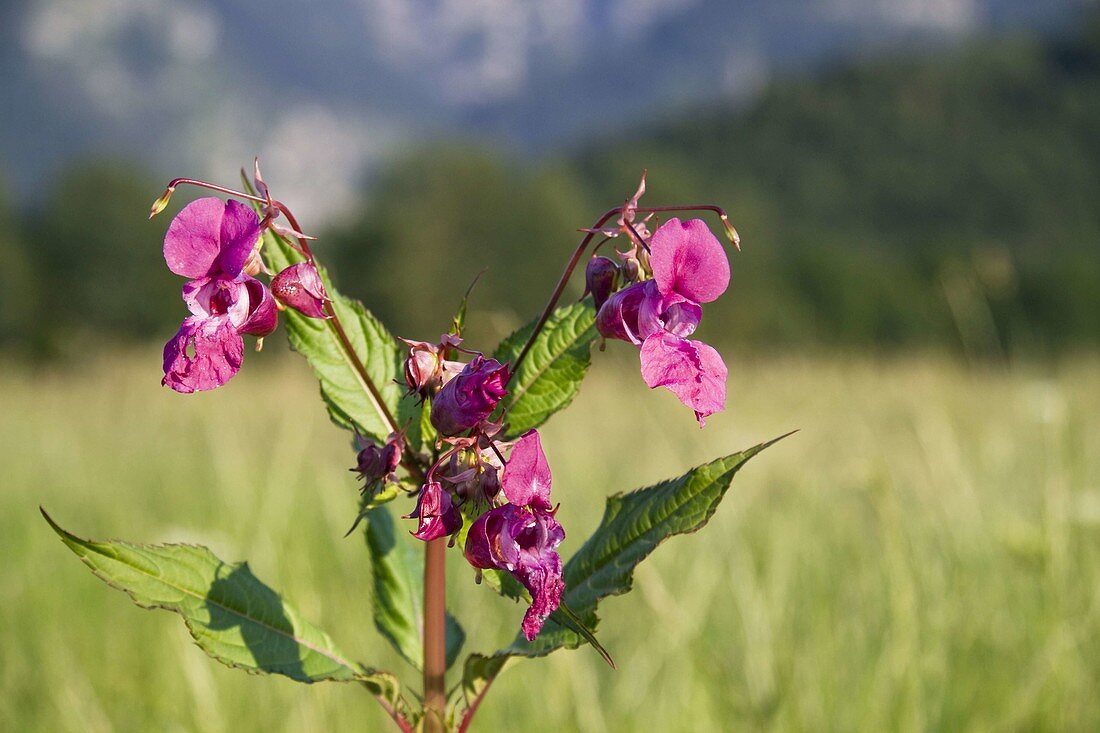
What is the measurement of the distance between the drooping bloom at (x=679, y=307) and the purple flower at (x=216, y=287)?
0.30 m

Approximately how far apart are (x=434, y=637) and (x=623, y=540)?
219 millimetres

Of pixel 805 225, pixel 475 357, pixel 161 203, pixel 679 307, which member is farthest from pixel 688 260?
pixel 805 225

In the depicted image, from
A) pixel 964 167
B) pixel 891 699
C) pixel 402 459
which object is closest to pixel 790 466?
pixel 891 699

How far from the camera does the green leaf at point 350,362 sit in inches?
37.1

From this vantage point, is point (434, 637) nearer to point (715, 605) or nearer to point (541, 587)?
point (541, 587)

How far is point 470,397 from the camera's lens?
75cm

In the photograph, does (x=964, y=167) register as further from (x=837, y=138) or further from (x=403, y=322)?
(x=403, y=322)

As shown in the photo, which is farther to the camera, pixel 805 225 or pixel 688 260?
pixel 805 225

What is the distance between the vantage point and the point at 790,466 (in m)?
4.66

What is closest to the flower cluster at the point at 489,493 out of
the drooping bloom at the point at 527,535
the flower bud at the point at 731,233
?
the drooping bloom at the point at 527,535

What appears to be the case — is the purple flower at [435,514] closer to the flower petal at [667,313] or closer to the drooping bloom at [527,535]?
the drooping bloom at [527,535]

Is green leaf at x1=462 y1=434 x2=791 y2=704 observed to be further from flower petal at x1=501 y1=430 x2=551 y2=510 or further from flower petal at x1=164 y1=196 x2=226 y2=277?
flower petal at x1=164 y1=196 x2=226 y2=277

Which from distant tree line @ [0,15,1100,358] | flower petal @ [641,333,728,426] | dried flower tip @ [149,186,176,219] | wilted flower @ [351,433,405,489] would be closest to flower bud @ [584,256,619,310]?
flower petal @ [641,333,728,426]

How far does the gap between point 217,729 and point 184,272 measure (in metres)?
1.92
